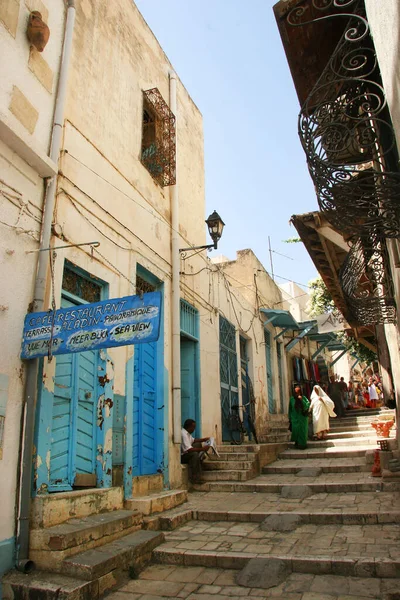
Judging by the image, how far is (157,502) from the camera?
6129 mm

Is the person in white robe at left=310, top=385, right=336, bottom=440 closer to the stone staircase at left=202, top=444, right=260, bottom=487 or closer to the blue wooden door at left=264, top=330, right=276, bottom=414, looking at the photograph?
the stone staircase at left=202, top=444, right=260, bottom=487

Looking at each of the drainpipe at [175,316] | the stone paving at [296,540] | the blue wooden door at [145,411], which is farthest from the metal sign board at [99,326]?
the drainpipe at [175,316]

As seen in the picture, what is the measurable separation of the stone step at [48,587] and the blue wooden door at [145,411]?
2.82 metres

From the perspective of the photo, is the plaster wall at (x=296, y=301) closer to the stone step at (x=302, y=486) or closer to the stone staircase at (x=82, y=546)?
the stone step at (x=302, y=486)

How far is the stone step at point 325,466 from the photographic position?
27.3 feet

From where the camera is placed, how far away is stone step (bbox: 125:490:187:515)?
5.88m

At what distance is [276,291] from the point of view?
58.4ft

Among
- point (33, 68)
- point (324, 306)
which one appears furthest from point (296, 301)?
point (33, 68)

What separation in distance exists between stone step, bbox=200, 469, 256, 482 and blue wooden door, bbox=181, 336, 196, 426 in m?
1.06

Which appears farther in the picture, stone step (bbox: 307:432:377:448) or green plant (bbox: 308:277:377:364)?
green plant (bbox: 308:277:377:364)

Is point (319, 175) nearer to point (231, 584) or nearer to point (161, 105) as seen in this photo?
point (231, 584)

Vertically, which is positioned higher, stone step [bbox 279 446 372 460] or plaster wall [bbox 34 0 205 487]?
plaster wall [bbox 34 0 205 487]

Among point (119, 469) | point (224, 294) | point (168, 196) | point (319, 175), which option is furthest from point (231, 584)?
point (224, 294)

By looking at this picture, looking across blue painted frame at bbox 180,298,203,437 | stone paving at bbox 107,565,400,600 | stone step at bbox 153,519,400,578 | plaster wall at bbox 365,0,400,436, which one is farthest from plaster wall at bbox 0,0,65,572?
blue painted frame at bbox 180,298,203,437
